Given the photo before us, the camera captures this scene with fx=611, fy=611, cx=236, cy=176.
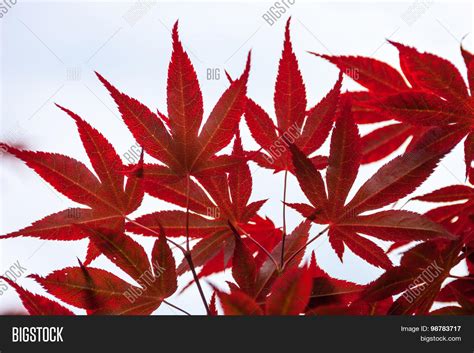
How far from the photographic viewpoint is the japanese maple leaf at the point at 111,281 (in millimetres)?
873

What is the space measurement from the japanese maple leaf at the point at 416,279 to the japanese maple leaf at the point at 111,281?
30cm

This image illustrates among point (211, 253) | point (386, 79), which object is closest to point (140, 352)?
point (211, 253)

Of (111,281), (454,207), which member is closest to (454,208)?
(454,207)

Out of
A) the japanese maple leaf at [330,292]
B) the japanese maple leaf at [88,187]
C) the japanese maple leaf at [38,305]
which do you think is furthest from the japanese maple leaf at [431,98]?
the japanese maple leaf at [38,305]

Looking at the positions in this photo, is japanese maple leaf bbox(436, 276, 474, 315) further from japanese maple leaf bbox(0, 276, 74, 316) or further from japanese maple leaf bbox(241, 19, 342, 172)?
japanese maple leaf bbox(0, 276, 74, 316)

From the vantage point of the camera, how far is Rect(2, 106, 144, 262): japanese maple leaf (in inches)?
37.8

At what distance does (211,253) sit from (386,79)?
46 cm

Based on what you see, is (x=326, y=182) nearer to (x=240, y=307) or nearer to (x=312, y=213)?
(x=312, y=213)

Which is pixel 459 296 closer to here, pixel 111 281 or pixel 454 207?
pixel 454 207

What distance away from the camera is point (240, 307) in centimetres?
65

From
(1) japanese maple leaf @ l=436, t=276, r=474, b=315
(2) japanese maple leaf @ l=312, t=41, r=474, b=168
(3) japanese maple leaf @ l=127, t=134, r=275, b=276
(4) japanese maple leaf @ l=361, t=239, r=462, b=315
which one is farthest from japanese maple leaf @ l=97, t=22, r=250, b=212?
(1) japanese maple leaf @ l=436, t=276, r=474, b=315

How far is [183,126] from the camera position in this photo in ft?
3.11

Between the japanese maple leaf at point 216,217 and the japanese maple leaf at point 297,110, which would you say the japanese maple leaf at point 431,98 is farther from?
the japanese maple leaf at point 216,217

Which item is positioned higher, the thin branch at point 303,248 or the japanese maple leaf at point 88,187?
the japanese maple leaf at point 88,187
